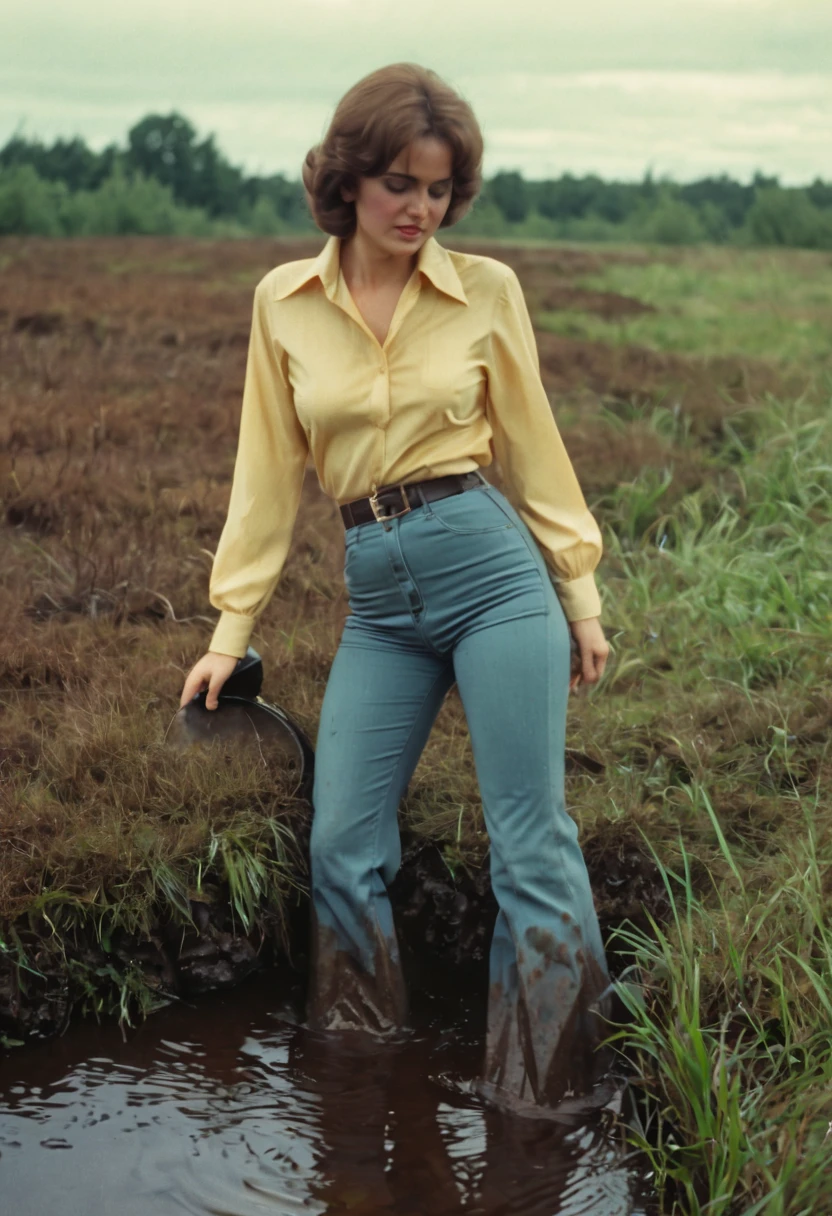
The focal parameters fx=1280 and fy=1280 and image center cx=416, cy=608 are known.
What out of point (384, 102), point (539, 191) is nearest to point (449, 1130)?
point (384, 102)

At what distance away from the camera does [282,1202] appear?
2598mm

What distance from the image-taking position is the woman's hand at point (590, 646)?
9.98 feet

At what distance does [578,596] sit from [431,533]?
1.35ft

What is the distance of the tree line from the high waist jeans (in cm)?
3117

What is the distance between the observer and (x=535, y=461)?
298 cm

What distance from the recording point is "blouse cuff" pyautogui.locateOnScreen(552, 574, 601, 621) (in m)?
3.02

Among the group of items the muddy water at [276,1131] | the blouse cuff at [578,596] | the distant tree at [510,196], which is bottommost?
the muddy water at [276,1131]

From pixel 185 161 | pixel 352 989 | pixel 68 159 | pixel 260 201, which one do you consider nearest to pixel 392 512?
pixel 352 989

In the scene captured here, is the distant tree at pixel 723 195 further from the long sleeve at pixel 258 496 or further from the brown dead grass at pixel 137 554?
the long sleeve at pixel 258 496

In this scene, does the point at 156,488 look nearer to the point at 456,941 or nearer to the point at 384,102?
the point at 456,941

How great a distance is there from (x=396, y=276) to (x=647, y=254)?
Answer: 65.0 ft

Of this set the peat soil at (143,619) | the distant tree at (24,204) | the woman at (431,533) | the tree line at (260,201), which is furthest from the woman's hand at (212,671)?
the tree line at (260,201)

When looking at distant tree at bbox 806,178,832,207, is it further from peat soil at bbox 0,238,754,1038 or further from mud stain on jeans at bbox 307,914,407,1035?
mud stain on jeans at bbox 307,914,407,1035

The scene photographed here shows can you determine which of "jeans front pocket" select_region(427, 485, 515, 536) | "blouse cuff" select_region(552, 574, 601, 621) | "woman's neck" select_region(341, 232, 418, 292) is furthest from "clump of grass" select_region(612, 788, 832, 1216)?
"woman's neck" select_region(341, 232, 418, 292)
